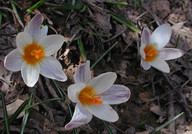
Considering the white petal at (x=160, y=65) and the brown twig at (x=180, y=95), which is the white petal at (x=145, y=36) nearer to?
the white petal at (x=160, y=65)

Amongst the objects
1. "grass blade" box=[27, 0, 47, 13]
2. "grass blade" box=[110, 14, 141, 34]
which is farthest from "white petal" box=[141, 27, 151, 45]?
"grass blade" box=[27, 0, 47, 13]

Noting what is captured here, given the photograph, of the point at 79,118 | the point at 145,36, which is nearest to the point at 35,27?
the point at 79,118

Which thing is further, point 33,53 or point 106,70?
point 106,70

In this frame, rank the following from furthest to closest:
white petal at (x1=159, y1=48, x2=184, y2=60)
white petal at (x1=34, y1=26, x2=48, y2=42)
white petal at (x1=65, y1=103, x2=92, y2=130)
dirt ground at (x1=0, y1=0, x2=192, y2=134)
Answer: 1. white petal at (x1=159, y1=48, x2=184, y2=60)
2. dirt ground at (x1=0, y1=0, x2=192, y2=134)
3. white petal at (x1=34, y1=26, x2=48, y2=42)
4. white petal at (x1=65, y1=103, x2=92, y2=130)

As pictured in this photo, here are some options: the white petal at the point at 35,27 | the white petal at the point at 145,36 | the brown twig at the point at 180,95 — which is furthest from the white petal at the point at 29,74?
the brown twig at the point at 180,95

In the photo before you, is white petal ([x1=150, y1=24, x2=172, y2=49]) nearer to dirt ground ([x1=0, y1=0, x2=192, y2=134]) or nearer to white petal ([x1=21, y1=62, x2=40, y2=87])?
dirt ground ([x1=0, y1=0, x2=192, y2=134])

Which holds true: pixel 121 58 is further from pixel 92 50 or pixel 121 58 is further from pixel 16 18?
pixel 16 18

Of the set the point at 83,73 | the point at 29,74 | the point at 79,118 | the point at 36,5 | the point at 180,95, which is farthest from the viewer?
the point at 180,95

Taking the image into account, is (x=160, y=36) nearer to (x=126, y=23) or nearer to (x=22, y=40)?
(x=126, y=23)
